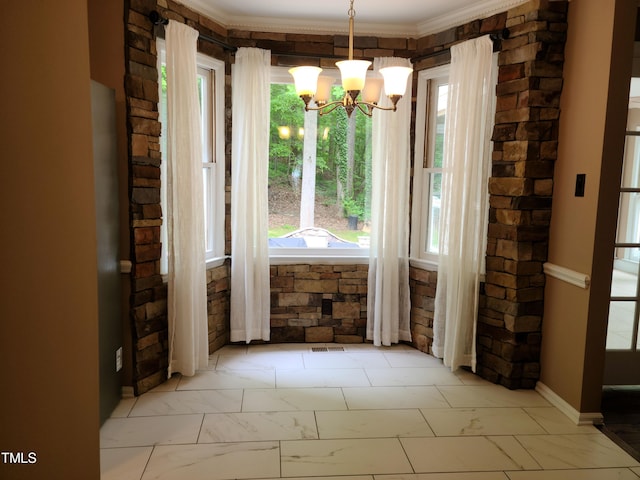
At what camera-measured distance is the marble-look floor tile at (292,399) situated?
10.2ft

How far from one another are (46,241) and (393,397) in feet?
8.69

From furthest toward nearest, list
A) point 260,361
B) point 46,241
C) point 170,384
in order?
point 260,361
point 170,384
point 46,241

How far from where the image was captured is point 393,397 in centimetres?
329

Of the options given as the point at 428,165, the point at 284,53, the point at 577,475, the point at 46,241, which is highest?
the point at 284,53

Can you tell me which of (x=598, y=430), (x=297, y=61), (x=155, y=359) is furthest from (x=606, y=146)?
(x=155, y=359)

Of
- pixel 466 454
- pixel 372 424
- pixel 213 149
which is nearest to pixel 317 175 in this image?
pixel 213 149

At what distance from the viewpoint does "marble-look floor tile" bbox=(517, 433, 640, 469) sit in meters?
2.56

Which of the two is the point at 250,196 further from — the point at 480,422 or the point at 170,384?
the point at 480,422

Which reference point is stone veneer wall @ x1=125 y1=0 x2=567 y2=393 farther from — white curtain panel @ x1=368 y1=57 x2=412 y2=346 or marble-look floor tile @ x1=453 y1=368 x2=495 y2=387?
white curtain panel @ x1=368 y1=57 x2=412 y2=346

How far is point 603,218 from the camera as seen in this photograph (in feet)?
9.24

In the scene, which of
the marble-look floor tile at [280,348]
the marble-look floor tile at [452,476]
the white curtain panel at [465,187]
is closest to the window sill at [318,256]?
the marble-look floor tile at [280,348]

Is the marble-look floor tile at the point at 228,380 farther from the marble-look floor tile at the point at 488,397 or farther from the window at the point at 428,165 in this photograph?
the window at the point at 428,165

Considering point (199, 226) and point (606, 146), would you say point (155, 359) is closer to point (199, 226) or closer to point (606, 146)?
point (199, 226)

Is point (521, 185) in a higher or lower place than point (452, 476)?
higher
